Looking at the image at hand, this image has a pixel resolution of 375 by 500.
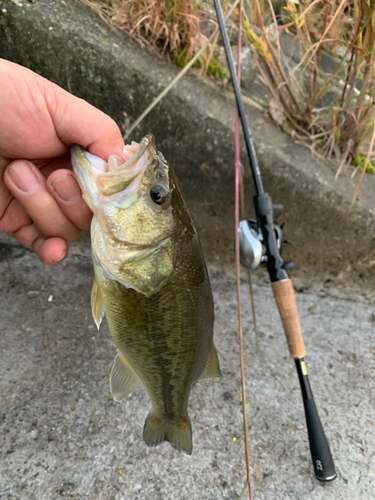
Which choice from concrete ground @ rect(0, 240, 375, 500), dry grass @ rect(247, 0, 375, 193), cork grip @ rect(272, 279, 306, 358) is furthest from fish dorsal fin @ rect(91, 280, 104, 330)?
dry grass @ rect(247, 0, 375, 193)

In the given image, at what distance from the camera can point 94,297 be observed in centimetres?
163

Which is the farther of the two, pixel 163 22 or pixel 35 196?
pixel 163 22

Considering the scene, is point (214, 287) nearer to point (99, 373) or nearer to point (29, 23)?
point (99, 373)

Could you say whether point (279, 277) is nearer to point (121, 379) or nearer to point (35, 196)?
point (121, 379)

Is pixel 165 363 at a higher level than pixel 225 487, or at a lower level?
higher

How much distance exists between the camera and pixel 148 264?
1495mm

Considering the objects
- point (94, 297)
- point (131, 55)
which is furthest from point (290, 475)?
point (131, 55)

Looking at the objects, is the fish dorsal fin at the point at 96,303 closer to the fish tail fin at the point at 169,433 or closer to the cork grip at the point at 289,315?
the fish tail fin at the point at 169,433

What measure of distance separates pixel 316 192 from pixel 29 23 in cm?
208

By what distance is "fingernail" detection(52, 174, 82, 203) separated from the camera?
1.61m

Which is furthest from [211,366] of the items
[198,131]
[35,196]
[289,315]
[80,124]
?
[198,131]

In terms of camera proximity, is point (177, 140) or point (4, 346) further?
point (177, 140)

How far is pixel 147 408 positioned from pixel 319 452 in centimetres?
98

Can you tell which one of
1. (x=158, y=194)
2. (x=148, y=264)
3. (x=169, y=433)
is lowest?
(x=169, y=433)
